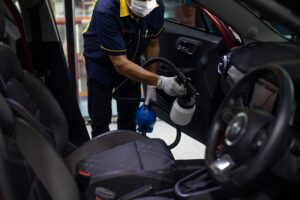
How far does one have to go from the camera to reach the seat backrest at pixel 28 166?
1057mm

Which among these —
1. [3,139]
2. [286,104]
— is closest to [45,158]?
[3,139]

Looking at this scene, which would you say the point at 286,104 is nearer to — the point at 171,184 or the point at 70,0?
the point at 171,184

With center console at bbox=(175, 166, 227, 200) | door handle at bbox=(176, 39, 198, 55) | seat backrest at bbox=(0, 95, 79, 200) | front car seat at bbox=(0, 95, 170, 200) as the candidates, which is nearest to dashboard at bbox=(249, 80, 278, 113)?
center console at bbox=(175, 166, 227, 200)

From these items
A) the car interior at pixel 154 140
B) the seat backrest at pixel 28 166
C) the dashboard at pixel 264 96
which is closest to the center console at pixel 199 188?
the car interior at pixel 154 140

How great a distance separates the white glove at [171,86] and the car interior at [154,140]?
141 millimetres

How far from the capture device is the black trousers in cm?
232

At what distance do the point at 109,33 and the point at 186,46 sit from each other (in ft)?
1.21

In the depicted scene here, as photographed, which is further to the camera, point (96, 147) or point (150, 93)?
point (150, 93)

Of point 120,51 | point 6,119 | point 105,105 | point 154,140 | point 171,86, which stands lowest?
point 105,105

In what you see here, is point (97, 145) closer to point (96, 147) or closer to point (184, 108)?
point (96, 147)

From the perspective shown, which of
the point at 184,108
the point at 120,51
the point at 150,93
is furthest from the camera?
the point at 150,93

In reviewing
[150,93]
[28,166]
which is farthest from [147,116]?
[28,166]

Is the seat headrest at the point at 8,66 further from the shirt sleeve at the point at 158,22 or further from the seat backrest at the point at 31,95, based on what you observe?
the shirt sleeve at the point at 158,22

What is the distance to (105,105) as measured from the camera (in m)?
2.34
